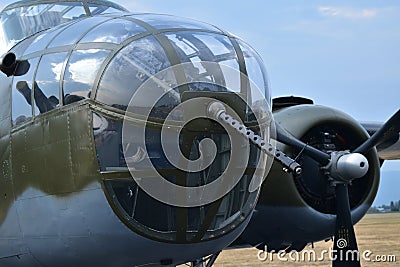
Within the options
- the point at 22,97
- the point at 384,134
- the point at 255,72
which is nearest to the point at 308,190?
the point at 384,134

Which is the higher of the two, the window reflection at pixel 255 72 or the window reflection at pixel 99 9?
the window reflection at pixel 99 9

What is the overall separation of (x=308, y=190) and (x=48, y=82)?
449 cm

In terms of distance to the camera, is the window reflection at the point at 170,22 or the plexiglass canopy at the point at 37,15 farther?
the plexiglass canopy at the point at 37,15

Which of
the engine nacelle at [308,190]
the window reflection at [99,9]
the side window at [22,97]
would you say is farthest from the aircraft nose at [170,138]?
the engine nacelle at [308,190]

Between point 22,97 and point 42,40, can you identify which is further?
point 42,40

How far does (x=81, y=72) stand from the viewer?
236 inches

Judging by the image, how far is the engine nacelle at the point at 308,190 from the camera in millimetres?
9430

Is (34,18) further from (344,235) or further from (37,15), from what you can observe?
(344,235)

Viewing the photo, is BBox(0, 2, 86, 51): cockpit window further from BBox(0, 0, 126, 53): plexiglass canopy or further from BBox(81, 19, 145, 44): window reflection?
BBox(81, 19, 145, 44): window reflection

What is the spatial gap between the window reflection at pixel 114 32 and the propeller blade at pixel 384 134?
4.42 meters

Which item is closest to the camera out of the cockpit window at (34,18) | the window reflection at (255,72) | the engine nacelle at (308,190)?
the window reflection at (255,72)

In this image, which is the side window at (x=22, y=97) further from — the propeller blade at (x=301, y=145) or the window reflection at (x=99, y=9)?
the propeller blade at (x=301, y=145)

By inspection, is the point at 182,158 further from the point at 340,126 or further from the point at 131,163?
the point at 340,126

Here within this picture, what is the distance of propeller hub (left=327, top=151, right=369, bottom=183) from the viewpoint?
8.62m
